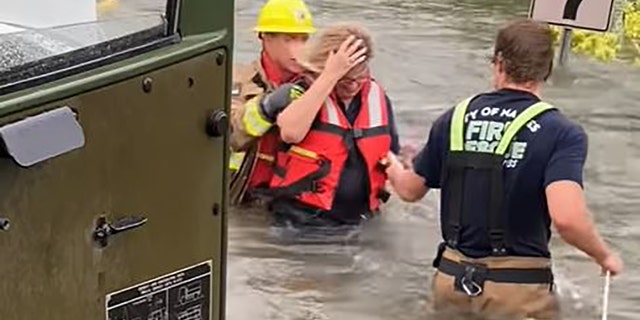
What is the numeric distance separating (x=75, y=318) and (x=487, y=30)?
41.3 feet

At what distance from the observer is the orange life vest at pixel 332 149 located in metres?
7.28

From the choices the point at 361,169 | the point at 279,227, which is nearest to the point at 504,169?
the point at 361,169

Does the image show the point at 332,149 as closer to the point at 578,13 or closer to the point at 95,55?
the point at 95,55

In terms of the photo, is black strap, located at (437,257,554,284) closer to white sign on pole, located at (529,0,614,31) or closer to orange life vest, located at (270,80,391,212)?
orange life vest, located at (270,80,391,212)

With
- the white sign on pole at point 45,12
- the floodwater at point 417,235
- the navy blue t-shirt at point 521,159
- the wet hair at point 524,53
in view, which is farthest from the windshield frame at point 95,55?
the wet hair at point 524,53

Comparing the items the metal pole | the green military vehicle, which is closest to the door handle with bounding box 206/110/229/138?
the green military vehicle

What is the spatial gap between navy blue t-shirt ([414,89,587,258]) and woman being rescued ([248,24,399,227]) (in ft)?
4.69

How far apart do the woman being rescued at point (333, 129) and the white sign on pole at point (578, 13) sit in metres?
4.05

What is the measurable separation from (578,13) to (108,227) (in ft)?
28.7

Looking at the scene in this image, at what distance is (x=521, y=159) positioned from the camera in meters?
5.53

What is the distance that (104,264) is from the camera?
9.50ft

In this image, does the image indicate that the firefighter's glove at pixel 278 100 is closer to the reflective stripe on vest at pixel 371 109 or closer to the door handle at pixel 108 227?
the reflective stripe on vest at pixel 371 109

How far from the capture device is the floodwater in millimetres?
7000

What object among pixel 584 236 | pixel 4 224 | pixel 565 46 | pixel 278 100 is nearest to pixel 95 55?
pixel 4 224
